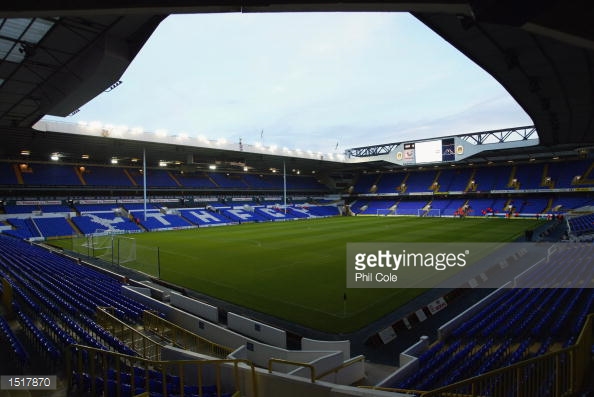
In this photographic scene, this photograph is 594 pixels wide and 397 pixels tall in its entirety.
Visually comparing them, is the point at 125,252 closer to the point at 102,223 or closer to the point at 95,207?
the point at 102,223

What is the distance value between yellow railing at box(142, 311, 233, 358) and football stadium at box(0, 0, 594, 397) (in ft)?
0.19

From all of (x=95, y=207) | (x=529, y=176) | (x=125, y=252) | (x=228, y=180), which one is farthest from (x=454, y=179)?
(x=95, y=207)

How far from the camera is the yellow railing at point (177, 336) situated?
28.3 ft

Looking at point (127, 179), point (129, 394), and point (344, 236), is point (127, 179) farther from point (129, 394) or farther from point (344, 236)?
point (129, 394)

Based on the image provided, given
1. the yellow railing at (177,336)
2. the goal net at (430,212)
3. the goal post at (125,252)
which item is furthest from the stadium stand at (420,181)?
the yellow railing at (177,336)

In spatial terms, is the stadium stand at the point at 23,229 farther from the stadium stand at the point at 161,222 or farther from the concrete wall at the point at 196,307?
the concrete wall at the point at 196,307

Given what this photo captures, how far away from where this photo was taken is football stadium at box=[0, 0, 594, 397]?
4.70 m

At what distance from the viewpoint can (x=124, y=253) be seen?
68.5 feet

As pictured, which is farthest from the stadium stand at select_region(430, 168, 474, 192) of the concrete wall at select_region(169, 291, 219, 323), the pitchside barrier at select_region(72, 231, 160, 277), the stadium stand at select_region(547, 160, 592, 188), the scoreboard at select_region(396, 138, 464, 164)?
the concrete wall at select_region(169, 291, 219, 323)

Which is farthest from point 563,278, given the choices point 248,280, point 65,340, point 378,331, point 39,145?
point 39,145

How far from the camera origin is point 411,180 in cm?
6122

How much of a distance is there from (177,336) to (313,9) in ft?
30.6

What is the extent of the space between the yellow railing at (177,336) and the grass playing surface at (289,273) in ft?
9.71

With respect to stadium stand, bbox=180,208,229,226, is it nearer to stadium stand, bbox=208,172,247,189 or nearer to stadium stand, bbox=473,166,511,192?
stadium stand, bbox=208,172,247,189
